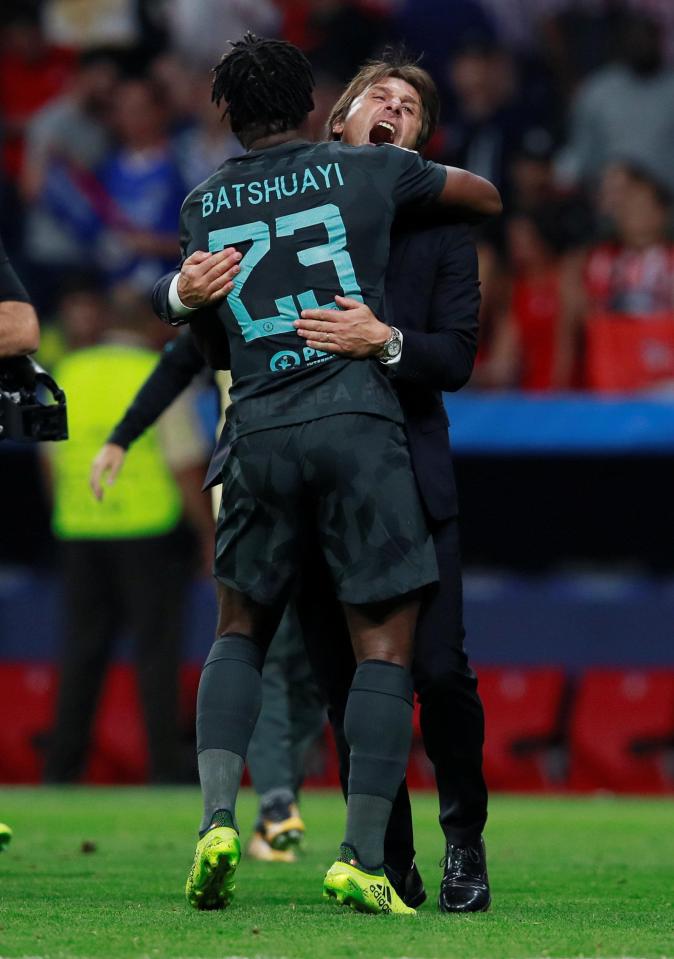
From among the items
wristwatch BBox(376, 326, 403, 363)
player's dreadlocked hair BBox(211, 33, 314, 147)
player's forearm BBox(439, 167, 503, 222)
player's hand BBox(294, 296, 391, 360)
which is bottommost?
wristwatch BBox(376, 326, 403, 363)

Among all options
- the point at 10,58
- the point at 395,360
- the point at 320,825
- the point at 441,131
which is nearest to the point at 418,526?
the point at 395,360

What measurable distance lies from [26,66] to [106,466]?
8.27 m

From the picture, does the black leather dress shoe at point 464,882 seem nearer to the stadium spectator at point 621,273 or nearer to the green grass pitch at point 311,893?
the green grass pitch at point 311,893

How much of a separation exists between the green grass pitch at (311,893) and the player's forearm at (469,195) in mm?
1533

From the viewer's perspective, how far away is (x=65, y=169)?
1123 centimetres

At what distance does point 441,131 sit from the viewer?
36.4ft

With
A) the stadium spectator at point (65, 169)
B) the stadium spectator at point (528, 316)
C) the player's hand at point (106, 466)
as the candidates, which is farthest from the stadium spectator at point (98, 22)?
the player's hand at point (106, 466)

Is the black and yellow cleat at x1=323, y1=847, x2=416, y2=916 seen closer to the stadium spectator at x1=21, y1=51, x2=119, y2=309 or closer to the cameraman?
the cameraman

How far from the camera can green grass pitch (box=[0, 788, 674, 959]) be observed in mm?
3326

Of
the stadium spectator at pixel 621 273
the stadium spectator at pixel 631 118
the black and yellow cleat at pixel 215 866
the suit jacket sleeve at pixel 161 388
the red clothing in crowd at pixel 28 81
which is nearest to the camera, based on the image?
the black and yellow cleat at pixel 215 866

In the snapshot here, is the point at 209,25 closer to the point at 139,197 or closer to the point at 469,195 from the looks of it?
the point at 139,197

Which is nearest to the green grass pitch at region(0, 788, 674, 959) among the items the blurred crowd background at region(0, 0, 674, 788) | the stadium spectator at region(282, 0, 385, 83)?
the blurred crowd background at region(0, 0, 674, 788)

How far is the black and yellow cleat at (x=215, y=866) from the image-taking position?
138 inches

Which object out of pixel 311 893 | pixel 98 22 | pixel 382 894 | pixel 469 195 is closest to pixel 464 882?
pixel 382 894
